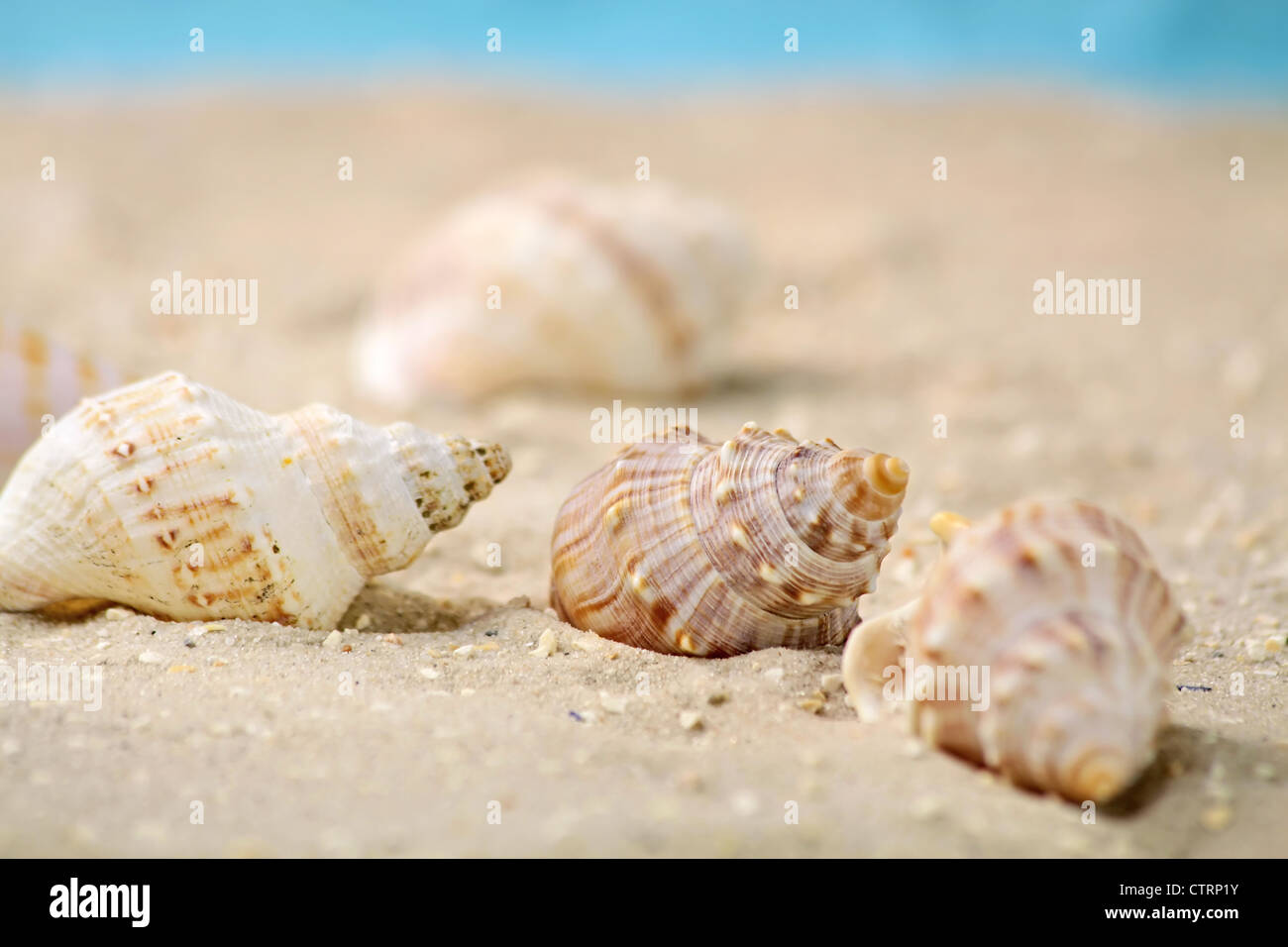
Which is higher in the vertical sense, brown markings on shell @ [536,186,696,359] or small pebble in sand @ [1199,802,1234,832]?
brown markings on shell @ [536,186,696,359]

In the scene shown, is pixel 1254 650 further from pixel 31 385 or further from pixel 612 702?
pixel 31 385

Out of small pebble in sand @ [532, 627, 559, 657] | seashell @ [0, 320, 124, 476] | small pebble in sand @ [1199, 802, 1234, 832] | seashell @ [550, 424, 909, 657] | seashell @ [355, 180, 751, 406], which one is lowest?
small pebble in sand @ [1199, 802, 1234, 832]

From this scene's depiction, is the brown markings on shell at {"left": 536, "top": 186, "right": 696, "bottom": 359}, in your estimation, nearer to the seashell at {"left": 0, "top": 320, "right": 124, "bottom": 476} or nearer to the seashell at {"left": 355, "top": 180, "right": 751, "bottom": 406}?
the seashell at {"left": 355, "top": 180, "right": 751, "bottom": 406}

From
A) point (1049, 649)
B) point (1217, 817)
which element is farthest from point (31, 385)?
point (1217, 817)

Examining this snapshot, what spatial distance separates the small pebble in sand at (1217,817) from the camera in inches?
84.0

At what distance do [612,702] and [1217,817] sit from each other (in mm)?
1215

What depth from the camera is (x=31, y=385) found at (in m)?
3.71

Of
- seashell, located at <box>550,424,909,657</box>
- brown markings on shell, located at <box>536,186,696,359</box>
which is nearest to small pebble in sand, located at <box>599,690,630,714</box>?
seashell, located at <box>550,424,909,657</box>

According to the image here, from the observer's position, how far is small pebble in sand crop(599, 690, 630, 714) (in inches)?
99.6

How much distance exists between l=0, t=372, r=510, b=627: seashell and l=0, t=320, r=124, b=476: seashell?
3.01 ft

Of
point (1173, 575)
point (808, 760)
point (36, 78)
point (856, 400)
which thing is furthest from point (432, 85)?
point (808, 760)

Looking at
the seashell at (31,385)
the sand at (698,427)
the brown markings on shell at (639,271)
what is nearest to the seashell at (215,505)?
the sand at (698,427)
